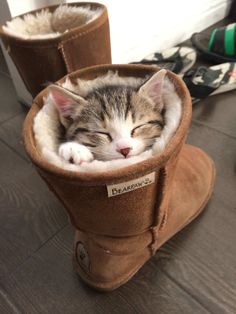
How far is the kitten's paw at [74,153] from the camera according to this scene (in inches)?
18.4

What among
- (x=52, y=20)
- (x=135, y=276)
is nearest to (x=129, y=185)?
(x=135, y=276)

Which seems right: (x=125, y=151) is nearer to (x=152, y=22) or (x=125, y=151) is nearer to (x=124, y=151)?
(x=124, y=151)

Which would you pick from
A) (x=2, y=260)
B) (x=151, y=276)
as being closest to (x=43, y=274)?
(x=2, y=260)

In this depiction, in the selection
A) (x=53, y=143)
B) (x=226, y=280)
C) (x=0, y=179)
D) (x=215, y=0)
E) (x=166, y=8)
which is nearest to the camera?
(x=53, y=143)

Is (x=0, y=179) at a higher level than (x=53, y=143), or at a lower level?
lower

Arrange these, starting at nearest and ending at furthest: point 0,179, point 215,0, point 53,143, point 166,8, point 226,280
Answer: point 53,143 < point 226,280 < point 0,179 < point 166,8 < point 215,0

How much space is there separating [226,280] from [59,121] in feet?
1.42

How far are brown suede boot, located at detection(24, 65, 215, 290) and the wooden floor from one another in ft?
0.10

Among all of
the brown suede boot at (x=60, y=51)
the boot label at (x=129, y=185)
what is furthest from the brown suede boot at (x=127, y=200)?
the brown suede boot at (x=60, y=51)

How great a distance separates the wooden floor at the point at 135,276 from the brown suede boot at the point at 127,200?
3cm

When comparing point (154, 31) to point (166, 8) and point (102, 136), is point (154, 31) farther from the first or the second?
point (102, 136)

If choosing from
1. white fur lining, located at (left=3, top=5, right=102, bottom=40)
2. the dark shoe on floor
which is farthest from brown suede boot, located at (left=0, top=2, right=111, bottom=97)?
the dark shoe on floor

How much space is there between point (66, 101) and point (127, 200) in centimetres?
20

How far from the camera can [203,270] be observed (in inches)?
24.7
